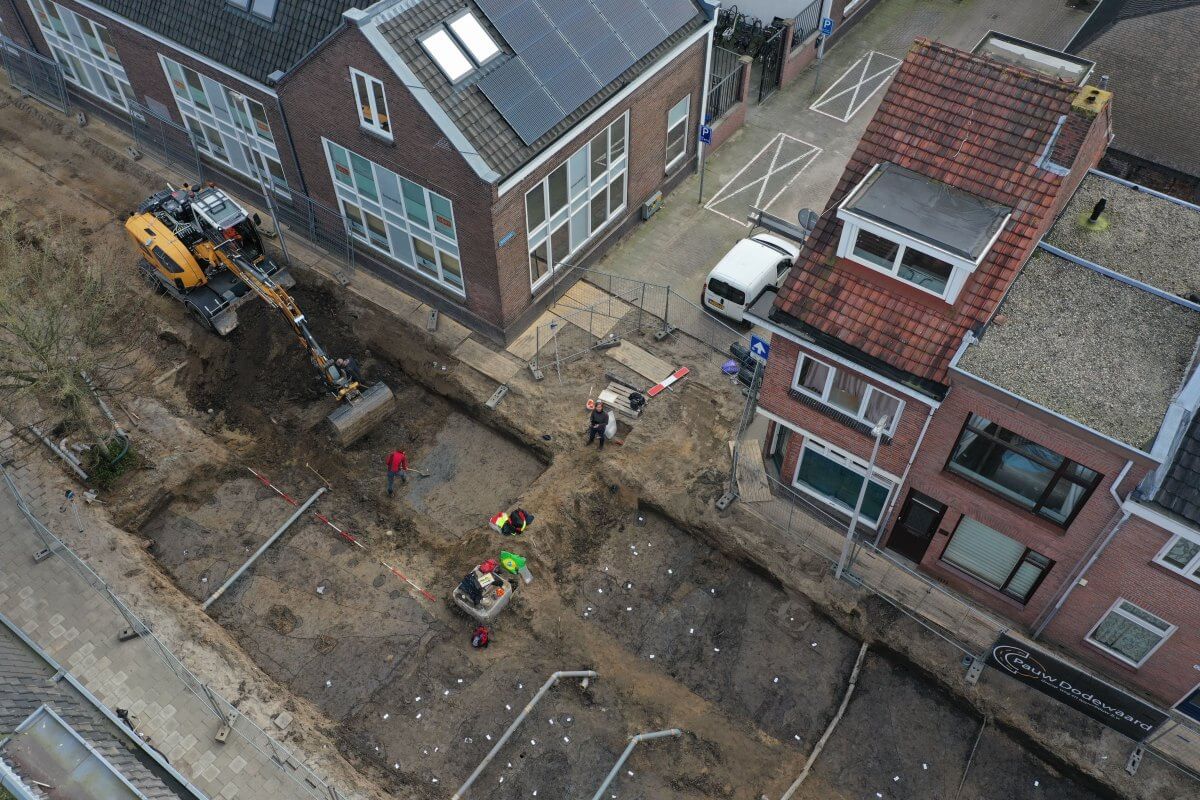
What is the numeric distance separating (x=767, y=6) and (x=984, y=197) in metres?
22.2

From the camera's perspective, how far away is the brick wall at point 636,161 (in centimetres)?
2438

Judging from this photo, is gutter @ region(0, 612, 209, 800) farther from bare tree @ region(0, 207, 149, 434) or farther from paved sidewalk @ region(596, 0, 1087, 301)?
paved sidewalk @ region(596, 0, 1087, 301)

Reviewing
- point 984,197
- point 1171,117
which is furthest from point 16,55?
point 1171,117

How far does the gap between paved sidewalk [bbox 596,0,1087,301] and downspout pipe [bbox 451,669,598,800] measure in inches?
506

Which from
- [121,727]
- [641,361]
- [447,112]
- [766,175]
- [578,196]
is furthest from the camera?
[766,175]

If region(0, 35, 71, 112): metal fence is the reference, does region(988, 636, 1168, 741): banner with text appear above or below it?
below

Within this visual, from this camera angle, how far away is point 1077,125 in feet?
53.8

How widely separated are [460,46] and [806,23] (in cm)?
1839

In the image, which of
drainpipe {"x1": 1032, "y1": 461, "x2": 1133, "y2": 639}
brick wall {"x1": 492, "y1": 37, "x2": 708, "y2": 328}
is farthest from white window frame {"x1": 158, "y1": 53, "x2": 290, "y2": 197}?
drainpipe {"x1": 1032, "y1": 461, "x2": 1133, "y2": 639}

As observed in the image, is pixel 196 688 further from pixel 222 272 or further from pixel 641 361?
pixel 641 361

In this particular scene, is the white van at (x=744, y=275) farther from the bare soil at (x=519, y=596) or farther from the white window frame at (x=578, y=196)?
the white window frame at (x=578, y=196)

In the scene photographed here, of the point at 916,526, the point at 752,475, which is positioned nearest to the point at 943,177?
the point at 916,526

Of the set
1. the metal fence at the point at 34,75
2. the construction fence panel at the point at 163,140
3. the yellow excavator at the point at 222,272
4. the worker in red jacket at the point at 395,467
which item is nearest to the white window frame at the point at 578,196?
the yellow excavator at the point at 222,272

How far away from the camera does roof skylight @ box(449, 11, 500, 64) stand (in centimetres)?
2284
